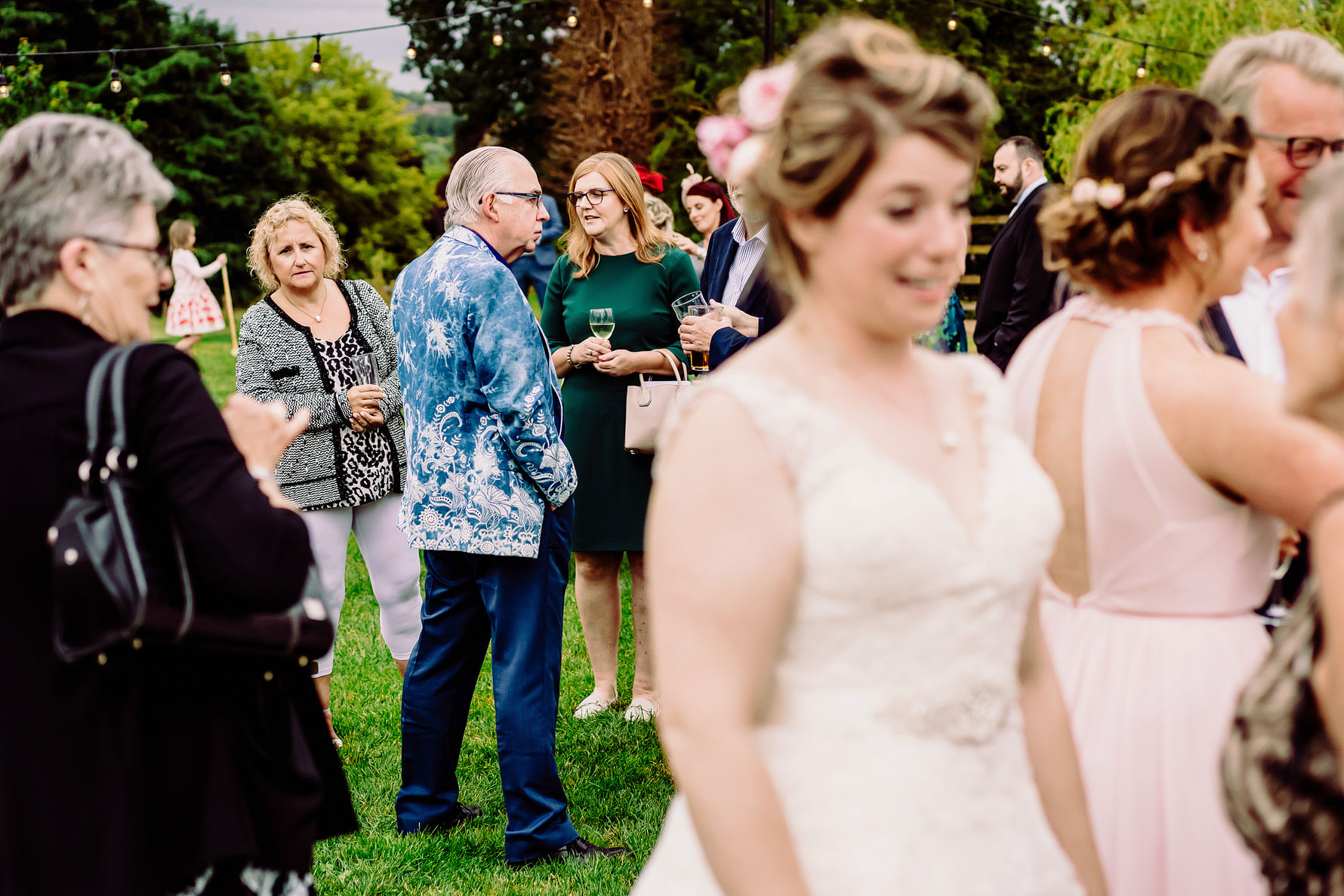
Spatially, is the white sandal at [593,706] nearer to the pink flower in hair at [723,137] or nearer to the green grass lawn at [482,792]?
the green grass lawn at [482,792]

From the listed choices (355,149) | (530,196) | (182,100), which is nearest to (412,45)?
(530,196)

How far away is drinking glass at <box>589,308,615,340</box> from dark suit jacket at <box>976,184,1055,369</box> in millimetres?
3034

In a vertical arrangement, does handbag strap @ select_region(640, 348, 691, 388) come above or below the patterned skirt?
above

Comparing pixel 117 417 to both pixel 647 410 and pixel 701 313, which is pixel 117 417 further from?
pixel 701 313

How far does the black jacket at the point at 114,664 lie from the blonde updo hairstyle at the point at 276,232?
326 centimetres

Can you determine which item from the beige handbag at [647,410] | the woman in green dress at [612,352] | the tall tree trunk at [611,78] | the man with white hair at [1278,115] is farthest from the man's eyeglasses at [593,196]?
the tall tree trunk at [611,78]

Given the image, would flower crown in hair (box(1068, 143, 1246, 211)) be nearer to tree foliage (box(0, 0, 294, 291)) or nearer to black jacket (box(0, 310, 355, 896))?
black jacket (box(0, 310, 355, 896))

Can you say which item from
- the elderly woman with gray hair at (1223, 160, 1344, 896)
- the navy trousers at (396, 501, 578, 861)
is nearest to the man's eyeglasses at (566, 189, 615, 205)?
the navy trousers at (396, 501, 578, 861)

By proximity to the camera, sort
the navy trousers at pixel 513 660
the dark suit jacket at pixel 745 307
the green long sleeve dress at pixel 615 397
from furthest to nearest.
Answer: the green long sleeve dress at pixel 615 397 → the dark suit jacket at pixel 745 307 → the navy trousers at pixel 513 660

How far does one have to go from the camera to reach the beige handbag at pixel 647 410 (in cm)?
527

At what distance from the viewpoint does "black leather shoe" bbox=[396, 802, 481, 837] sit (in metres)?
4.56

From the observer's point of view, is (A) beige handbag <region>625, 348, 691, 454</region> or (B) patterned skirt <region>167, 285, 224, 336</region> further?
(B) patterned skirt <region>167, 285, 224, 336</region>

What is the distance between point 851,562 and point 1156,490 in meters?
0.84

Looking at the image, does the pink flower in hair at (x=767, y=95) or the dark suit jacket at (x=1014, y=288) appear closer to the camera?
the pink flower in hair at (x=767, y=95)
